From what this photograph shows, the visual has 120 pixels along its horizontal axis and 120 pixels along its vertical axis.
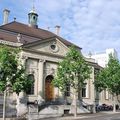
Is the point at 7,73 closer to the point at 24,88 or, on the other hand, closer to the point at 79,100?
the point at 24,88

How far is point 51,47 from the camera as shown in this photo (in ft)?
151

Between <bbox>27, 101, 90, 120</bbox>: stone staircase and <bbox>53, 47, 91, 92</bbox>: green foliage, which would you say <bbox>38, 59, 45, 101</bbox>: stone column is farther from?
<bbox>53, 47, 91, 92</bbox>: green foliage

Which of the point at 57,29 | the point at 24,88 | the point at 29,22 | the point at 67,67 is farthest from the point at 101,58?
the point at 24,88

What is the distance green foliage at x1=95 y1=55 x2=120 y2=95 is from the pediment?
7.52 meters

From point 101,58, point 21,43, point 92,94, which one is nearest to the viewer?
point 21,43

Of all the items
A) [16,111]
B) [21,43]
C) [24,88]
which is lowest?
[16,111]

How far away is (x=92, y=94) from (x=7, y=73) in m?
21.1

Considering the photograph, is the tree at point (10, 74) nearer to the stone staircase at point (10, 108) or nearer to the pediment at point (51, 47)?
the stone staircase at point (10, 108)

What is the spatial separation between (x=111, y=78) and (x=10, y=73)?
1969 centimetres

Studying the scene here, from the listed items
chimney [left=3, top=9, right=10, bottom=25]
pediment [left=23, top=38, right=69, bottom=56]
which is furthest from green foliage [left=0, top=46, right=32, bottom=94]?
→ chimney [left=3, top=9, right=10, bottom=25]

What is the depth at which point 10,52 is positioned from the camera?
3441 cm

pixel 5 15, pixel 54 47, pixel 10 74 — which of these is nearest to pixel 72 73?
pixel 54 47

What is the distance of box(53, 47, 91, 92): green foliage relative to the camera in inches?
1586

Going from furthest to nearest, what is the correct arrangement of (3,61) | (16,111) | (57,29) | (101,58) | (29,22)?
(101,58)
(57,29)
(29,22)
(16,111)
(3,61)
